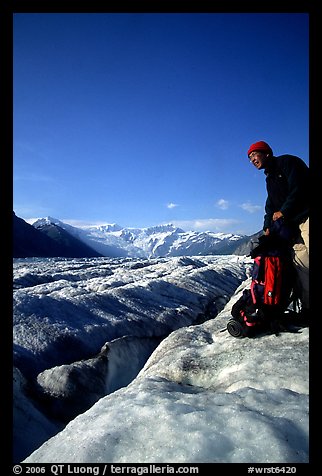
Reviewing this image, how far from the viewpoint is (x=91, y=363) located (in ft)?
38.7

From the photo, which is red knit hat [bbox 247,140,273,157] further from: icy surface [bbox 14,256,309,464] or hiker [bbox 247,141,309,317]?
icy surface [bbox 14,256,309,464]

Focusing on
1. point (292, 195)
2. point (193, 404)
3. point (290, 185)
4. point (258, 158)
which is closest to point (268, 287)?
point (292, 195)

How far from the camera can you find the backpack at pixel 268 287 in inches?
209

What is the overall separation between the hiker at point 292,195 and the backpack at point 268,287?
0.56 feet

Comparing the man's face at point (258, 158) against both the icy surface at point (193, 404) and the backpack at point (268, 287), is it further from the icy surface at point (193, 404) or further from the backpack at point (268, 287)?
the icy surface at point (193, 404)

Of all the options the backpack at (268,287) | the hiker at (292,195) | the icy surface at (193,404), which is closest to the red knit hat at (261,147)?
the hiker at (292,195)

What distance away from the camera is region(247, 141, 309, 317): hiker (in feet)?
17.0

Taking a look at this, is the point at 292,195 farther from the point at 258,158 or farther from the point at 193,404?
the point at 193,404

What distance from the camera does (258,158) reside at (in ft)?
18.5

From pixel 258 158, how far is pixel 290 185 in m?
0.85
